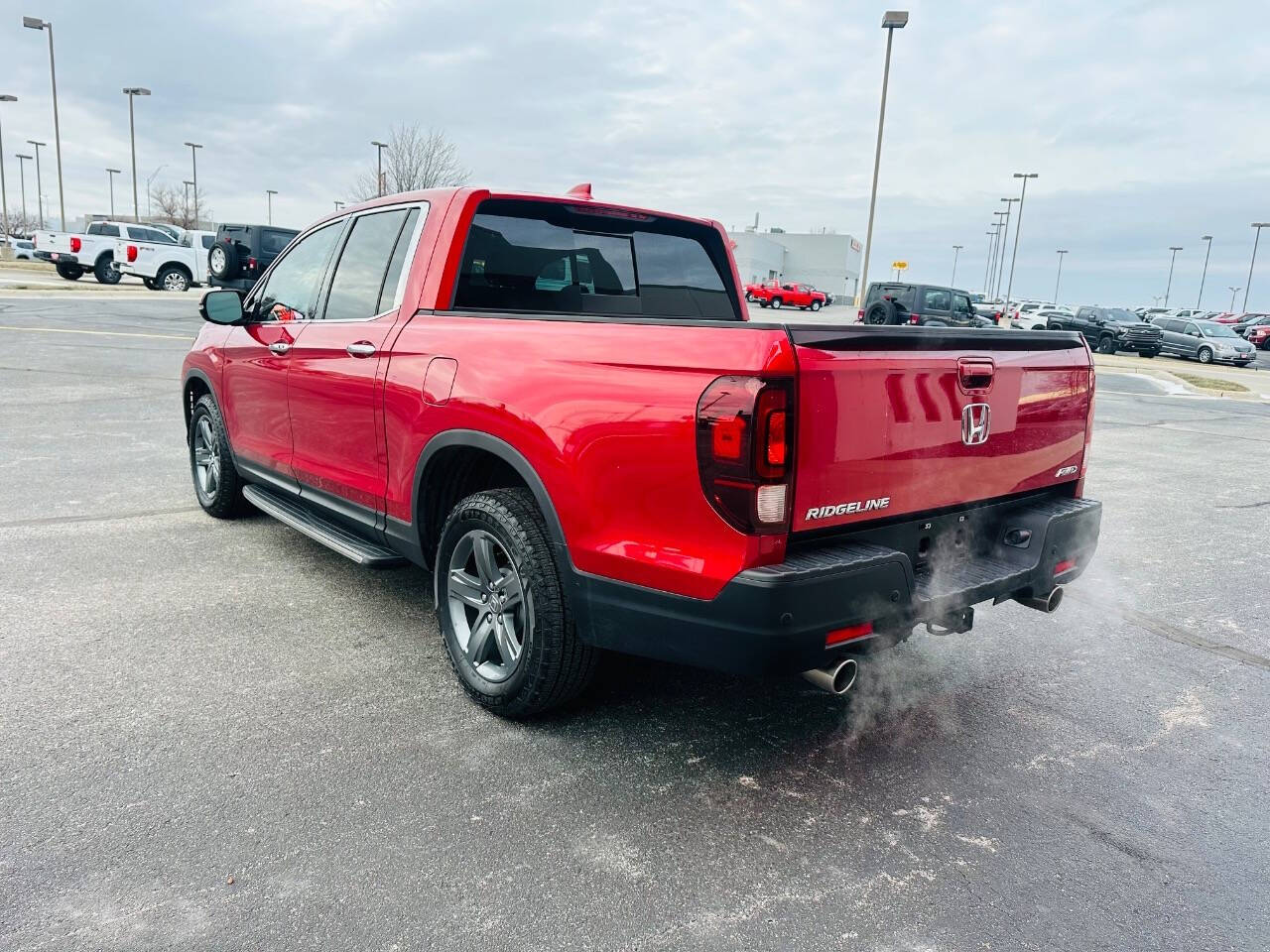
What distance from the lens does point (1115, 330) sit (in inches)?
1356

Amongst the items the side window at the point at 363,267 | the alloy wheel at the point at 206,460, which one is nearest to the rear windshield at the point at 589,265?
the side window at the point at 363,267

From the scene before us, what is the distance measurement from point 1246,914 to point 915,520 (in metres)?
1.34

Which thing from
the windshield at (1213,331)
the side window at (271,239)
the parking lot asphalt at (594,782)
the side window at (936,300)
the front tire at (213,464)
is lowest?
the parking lot asphalt at (594,782)

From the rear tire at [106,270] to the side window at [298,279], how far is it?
29.5 meters

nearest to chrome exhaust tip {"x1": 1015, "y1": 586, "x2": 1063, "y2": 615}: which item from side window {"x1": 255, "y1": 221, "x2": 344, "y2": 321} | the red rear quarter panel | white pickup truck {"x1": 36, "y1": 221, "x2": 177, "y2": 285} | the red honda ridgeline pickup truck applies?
the red honda ridgeline pickup truck

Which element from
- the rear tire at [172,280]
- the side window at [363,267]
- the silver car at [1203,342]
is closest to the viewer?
the side window at [363,267]

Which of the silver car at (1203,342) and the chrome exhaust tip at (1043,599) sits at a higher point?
the silver car at (1203,342)

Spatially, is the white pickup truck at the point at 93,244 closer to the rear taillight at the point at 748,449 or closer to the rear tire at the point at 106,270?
the rear tire at the point at 106,270

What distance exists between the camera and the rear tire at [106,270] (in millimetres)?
30422

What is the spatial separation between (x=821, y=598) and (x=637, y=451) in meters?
0.66

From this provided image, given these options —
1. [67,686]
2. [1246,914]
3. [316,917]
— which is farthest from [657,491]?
[67,686]

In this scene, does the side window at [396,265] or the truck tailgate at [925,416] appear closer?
the truck tailgate at [925,416]

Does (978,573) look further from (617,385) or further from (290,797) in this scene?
(290,797)

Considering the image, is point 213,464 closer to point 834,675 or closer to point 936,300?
point 834,675
